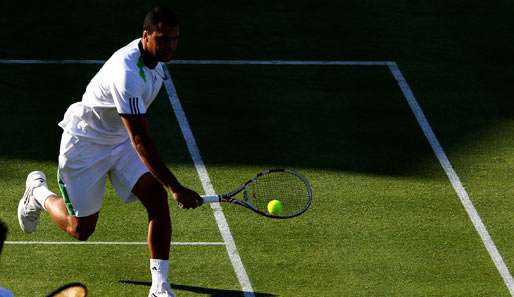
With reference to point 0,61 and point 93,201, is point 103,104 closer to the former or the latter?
point 93,201

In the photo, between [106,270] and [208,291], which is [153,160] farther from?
[106,270]

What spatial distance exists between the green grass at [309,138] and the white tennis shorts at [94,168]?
0.77 metres

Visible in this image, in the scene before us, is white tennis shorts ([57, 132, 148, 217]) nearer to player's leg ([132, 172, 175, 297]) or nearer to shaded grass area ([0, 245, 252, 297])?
player's leg ([132, 172, 175, 297])

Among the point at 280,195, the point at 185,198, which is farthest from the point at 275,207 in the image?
the point at 185,198

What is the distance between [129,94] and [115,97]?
0.13 m

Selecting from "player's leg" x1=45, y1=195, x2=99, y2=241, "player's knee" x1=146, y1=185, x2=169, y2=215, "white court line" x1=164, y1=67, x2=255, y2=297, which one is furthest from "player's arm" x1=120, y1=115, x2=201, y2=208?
"white court line" x1=164, y1=67, x2=255, y2=297

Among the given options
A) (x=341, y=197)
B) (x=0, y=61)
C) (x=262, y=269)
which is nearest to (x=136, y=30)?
(x=0, y=61)

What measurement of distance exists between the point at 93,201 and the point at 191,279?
104 cm

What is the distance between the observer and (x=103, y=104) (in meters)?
9.52

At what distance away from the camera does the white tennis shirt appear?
916 centimetres

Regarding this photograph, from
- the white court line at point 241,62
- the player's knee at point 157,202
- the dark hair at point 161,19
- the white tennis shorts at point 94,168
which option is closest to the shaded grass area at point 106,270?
the white tennis shorts at point 94,168

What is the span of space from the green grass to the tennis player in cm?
66

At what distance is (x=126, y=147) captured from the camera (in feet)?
32.0

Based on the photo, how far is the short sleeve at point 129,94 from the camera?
29.9ft
